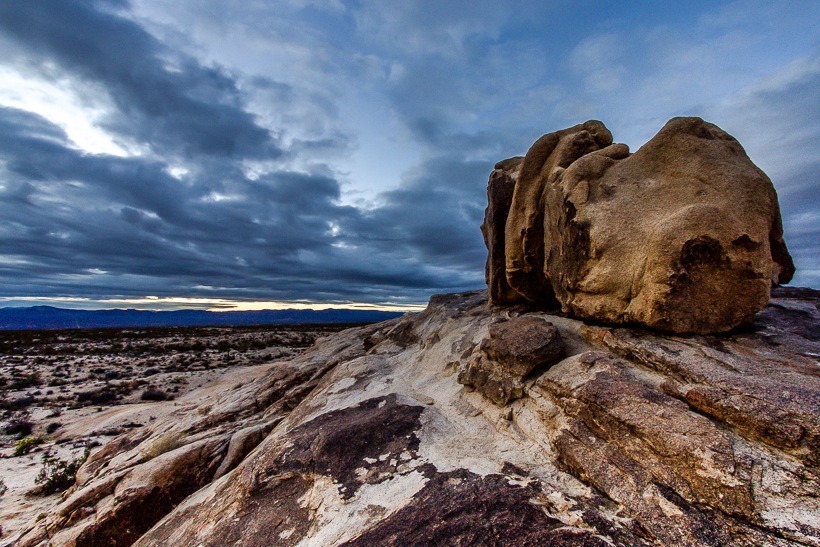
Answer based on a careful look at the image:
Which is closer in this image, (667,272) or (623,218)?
(667,272)

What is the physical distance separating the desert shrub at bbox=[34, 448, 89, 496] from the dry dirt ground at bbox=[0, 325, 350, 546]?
0.18 feet

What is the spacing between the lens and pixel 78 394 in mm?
26641

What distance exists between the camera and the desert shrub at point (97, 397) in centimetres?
2527

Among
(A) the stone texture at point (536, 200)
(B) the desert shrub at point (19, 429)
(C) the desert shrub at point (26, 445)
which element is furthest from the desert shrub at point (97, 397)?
(A) the stone texture at point (536, 200)

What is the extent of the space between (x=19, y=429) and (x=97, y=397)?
6388mm

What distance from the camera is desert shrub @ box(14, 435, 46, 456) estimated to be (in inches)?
633

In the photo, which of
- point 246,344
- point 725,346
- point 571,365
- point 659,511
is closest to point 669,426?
point 659,511

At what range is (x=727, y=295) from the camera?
7094 millimetres

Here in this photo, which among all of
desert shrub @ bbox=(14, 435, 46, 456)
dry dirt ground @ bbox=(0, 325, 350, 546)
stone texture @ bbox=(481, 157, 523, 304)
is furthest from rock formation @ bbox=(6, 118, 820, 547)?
desert shrub @ bbox=(14, 435, 46, 456)

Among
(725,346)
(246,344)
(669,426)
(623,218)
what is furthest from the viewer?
(246,344)

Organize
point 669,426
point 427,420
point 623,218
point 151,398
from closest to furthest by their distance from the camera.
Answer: point 669,426, point 427,420, point 623,218, point 151,398

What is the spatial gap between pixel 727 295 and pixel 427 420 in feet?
21.7

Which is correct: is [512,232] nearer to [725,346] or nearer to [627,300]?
[627,300]

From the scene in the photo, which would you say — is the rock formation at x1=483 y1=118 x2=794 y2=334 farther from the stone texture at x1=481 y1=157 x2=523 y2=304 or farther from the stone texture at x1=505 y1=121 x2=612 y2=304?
the stone texture at x1=481 y1=157 x2=523 y2=304
